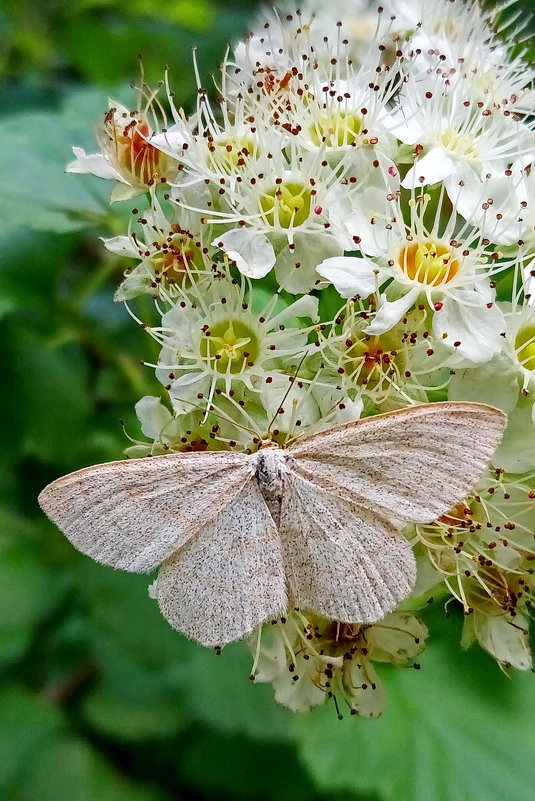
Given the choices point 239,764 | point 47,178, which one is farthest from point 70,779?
point 47,178

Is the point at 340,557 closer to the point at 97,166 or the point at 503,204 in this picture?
the point at 503,204

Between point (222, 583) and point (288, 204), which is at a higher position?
point (288, 204)

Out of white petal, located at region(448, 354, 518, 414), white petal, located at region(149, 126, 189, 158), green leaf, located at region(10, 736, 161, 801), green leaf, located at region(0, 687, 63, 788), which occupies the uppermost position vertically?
white petal, located at region(149, 126, 189, 158)

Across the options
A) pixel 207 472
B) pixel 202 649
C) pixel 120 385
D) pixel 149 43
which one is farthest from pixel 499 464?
pixel 149 43

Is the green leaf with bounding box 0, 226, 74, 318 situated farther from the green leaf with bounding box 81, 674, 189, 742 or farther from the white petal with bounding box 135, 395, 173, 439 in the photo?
the green leaf with bounding box 81, 674, 189, 742

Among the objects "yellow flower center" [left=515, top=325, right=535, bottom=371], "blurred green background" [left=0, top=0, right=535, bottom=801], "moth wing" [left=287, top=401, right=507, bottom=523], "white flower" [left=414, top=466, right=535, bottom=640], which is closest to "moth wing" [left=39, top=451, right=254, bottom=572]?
"moth wing" [left=287, top=401, right=507, bottom=523]

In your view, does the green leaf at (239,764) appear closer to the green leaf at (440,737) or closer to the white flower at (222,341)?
the green leaf at (440,737)

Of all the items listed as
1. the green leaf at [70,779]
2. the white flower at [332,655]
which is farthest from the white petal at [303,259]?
the green leaf at [70,779]
